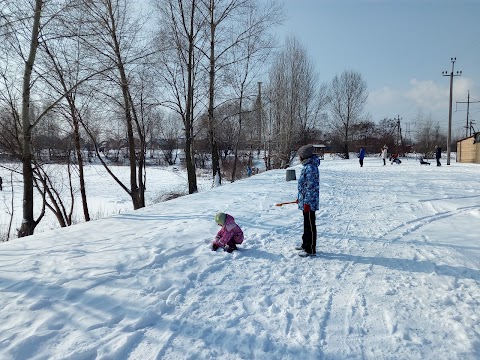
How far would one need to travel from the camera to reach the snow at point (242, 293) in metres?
2.45

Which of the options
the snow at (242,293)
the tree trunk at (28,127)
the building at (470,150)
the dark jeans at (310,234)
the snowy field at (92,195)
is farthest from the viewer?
the building at (470,150)

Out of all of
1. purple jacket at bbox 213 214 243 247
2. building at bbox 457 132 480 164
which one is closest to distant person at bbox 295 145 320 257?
purple jacket at bbox 213 214 243 247

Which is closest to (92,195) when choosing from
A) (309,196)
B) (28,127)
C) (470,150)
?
Result: (28,127)

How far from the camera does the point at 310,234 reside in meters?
4.53

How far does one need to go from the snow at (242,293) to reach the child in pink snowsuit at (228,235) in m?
0.17

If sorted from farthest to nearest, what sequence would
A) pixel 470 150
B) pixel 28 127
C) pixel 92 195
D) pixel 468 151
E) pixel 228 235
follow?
pixel 92 195
pixel 468 151
pixel 470 150
pixel 28 127
pixel 228 235

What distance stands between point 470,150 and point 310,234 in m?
28.0

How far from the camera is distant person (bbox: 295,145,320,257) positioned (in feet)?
14.9

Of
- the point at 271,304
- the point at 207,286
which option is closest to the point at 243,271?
the point at 207,286

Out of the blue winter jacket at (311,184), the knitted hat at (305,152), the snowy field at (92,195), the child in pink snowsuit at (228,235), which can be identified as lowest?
the snowy field at (92,195)

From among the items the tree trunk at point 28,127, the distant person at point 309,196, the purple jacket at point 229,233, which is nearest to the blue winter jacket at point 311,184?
the distant person at point 309,196

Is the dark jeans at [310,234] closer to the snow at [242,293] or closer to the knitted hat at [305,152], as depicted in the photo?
the snow at [242,293]

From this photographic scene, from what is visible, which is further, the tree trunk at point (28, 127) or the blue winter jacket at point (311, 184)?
the tree trunk at point (28, 127)

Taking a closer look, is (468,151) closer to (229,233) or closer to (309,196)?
(309,196)
